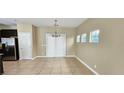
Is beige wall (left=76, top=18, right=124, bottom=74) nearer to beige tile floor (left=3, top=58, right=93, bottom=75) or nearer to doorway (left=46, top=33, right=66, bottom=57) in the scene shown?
beige tile floor (left=3, top=58, right=93, bottom=75)

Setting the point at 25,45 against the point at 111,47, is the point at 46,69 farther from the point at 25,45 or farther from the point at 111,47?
the point at 25,45

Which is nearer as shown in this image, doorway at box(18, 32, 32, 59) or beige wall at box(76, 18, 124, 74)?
beige wall at box(76, 18, 124, 74)

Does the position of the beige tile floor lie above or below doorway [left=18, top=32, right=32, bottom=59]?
below

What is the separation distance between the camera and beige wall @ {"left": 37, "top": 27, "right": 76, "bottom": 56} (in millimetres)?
9727

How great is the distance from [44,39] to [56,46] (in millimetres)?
1105

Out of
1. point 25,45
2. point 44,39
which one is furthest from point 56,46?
point 25,45

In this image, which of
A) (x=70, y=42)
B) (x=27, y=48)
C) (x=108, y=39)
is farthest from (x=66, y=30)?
(x=108, y=39)

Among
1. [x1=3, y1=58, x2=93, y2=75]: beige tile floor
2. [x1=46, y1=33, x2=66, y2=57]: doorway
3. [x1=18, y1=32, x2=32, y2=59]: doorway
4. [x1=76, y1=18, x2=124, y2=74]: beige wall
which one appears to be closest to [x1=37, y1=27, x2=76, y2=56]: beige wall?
[x1=46, y1=33, x2=66, y2=57]: doorway

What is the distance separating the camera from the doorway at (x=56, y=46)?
9.98 meters

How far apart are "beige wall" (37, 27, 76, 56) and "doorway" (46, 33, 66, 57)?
32 cm

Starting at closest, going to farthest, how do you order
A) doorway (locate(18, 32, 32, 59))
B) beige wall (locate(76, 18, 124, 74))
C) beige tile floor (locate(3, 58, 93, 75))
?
beige wall (locate(76, 18, 124, 74)), beige tile floor (locate(3, 58, 93, 75)), doorway (locate(18, 32, 32, 59))

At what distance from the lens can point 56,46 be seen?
33.1ft

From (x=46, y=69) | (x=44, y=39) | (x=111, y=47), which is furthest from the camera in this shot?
(x=44, y=39)
